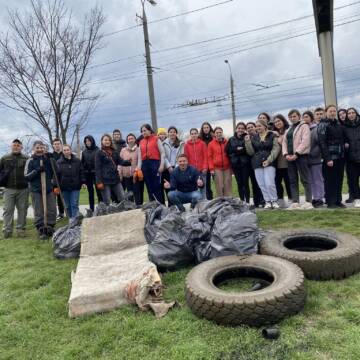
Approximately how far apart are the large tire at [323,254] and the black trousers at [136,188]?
3964mm

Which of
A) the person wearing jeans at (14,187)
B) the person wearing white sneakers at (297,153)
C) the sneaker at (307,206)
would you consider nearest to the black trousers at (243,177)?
the person wearing white sneakers at (297,153)

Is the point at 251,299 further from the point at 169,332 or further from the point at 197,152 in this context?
the point at 197,152

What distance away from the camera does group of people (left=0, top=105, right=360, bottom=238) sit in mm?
6941

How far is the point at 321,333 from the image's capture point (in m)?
2.81

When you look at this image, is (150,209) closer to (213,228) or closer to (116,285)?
(213,228)

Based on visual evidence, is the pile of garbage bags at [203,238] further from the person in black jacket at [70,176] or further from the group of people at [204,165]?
the person in black jacket at [70,176]

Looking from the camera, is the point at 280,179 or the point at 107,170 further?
the point at 280,179

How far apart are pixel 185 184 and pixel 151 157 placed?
1.04 m

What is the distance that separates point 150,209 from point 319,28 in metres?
7.12

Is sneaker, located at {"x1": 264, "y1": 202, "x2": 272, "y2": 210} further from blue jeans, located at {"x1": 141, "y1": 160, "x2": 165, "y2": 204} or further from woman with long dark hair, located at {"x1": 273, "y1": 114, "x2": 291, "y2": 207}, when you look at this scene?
blue jeans, located at {"x1": 141, "y1": 160, "x2": 165, "y2": 204}

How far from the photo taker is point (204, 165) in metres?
7.77

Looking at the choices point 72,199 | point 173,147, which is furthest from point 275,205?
point 72,199

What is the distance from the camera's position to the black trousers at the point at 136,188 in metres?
8.05

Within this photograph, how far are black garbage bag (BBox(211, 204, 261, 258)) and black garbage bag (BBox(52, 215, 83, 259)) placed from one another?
220 centimetres
